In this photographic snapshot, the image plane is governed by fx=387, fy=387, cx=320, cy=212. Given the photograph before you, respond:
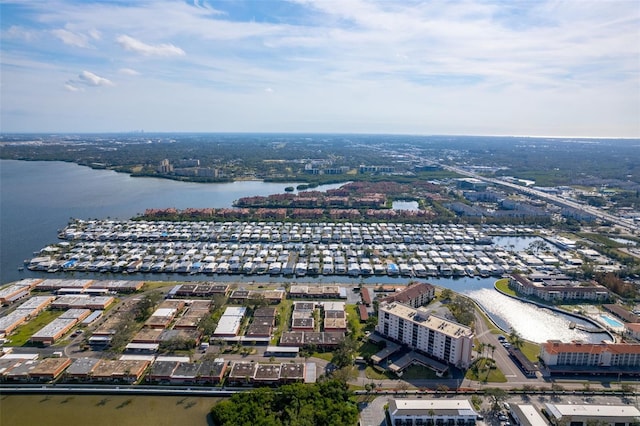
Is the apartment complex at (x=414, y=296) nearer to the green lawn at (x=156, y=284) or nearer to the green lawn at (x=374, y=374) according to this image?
the green lawn at (x=374, y=374)

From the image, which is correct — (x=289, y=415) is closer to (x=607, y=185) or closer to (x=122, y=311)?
(x=122, y=311)

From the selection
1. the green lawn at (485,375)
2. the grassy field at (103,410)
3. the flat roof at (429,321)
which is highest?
the flat roof at (429,321)

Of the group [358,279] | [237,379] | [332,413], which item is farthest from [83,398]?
[358,279]

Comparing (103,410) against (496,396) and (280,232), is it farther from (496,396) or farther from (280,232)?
(280,232)

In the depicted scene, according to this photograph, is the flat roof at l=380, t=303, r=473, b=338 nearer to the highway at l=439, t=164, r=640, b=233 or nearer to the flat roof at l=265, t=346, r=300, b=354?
the flat roof at l=265, t=346, r=300, b=354

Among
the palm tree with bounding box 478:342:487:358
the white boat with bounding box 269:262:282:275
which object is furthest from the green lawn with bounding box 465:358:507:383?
the white boat with bounding box 269:262:282:275

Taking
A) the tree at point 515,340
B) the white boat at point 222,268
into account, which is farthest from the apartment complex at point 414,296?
the white boat at point 222,268
